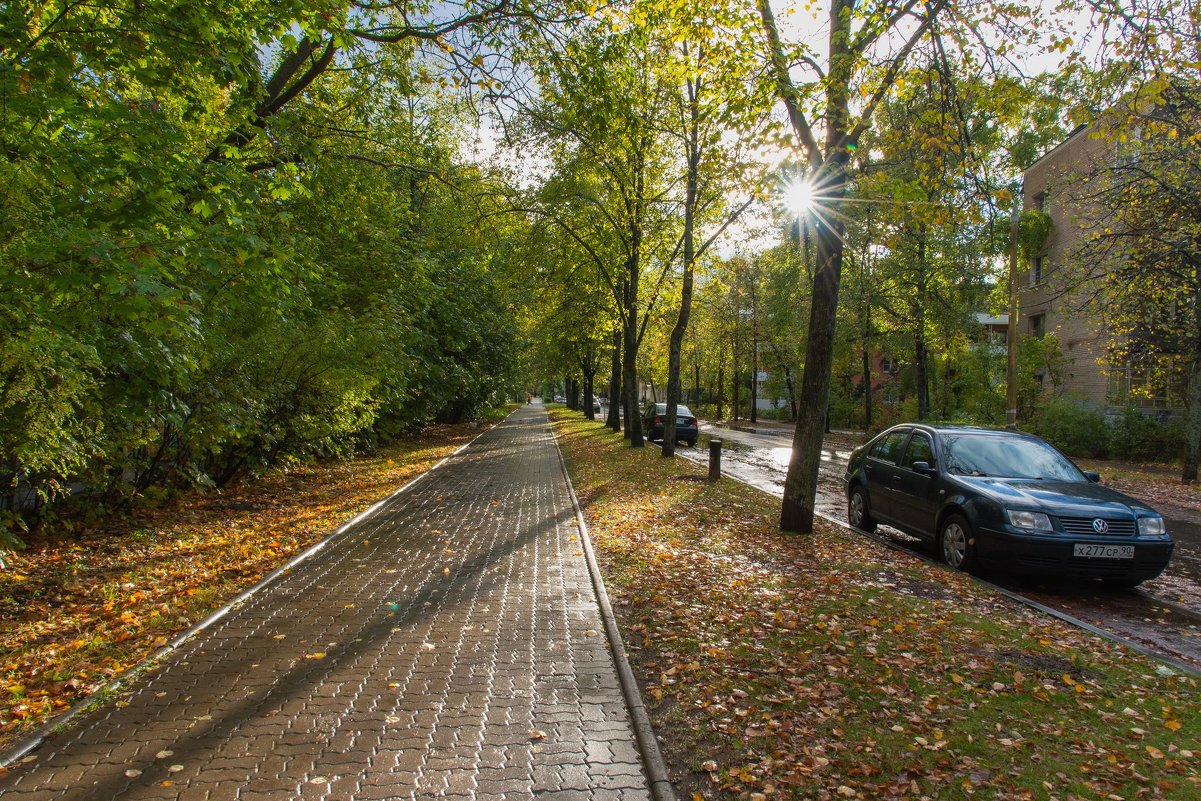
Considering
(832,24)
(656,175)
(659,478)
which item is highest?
(656,175)

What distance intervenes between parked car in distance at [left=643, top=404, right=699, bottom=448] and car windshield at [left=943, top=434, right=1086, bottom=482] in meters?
15.7

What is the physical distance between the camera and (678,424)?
25.6 metres

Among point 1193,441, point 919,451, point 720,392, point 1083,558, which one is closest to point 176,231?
point 919,451

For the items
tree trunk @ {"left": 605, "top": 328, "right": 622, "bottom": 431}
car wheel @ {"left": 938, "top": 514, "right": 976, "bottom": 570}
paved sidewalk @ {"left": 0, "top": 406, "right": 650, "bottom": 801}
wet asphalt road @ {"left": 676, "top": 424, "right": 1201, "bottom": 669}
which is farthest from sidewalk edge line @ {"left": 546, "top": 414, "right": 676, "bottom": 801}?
tree trunk @ {"left": 605, "top": 328, "right": 622, "bottom": 431}

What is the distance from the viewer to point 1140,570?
6.52m

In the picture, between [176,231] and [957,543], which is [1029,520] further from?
[176,231]

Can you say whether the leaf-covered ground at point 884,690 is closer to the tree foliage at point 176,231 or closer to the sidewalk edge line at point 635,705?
the sidewalk edge line at point 635,705

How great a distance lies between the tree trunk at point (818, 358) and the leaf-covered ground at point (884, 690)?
1.35 meters

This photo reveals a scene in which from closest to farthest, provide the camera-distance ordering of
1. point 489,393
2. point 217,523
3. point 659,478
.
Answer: point 217,523
point 659,478
point 489,393

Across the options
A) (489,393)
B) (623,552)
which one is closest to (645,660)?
(623,552)

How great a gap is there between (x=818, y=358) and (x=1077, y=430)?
19970 millimetres

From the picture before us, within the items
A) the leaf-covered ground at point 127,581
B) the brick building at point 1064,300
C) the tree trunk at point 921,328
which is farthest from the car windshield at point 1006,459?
the tree trunk at point 921,328

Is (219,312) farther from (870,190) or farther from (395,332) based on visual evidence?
(870,190)

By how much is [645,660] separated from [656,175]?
16247mm
